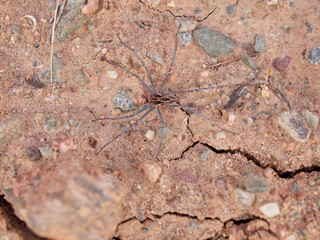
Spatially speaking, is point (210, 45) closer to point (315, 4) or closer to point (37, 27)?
point (315, 4)

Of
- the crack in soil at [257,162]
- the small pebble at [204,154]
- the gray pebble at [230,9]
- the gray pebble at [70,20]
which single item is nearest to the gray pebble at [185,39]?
the gray pebble at [230,9]

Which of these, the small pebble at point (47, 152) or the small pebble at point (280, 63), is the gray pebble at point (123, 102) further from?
the small pebble at point (280, 63)

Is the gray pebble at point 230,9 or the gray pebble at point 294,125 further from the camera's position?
the gray pebble at point 230,9

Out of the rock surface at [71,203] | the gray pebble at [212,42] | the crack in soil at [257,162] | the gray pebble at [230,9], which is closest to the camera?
the rock surface at [71,203]

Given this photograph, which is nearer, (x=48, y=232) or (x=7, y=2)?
(x=48, y=232)

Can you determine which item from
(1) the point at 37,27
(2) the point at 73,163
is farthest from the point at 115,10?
(2) the point at 73,163

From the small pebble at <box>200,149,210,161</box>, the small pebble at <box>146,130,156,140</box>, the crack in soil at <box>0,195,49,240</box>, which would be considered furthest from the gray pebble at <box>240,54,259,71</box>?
the crack in soil at <box>0,195,49,240</box>
